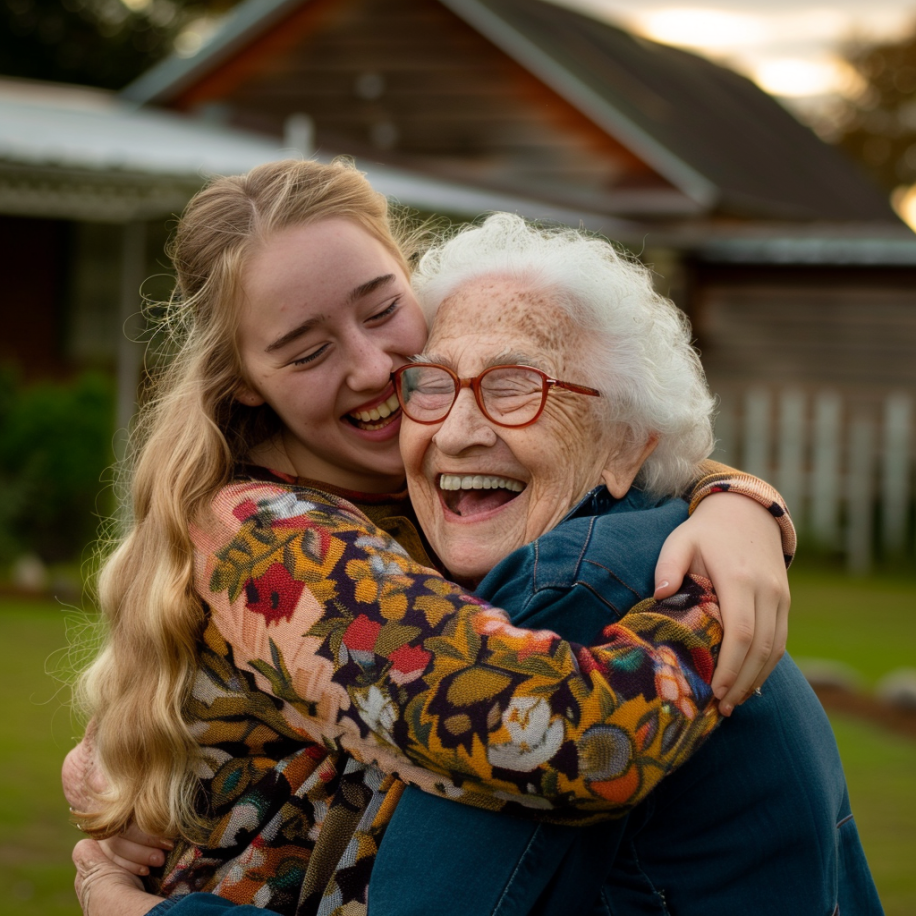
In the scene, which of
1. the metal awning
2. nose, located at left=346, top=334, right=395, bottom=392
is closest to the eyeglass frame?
nose, located at left=346, top=334, right=395, bottom=392

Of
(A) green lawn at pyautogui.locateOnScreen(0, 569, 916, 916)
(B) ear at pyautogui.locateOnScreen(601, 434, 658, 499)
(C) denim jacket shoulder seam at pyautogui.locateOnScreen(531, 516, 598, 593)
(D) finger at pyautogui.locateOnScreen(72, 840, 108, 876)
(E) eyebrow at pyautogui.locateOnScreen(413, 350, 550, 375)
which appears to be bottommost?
(A) green lawn at pyautogui.locateOnScreen(0, 569, 916, 916)

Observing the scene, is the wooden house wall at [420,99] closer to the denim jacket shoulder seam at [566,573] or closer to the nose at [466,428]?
the nose at [466,428]

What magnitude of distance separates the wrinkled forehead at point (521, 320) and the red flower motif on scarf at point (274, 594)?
2.07 feet

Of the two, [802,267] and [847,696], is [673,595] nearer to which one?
[847,696]

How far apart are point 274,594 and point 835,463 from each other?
13.7 metres

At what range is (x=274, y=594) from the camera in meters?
1.87

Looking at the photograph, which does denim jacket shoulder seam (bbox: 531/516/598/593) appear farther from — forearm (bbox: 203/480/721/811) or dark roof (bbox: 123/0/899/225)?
dark roof (bbox: 123/0/899/225)

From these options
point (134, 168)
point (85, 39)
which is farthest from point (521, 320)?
point (85, 39)

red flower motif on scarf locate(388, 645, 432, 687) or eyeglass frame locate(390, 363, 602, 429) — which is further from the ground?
eyeglass frame locate(390, 363, 602, 429)

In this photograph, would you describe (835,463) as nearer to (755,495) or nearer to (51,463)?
(51,463)

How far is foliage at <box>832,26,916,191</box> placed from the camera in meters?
39.0

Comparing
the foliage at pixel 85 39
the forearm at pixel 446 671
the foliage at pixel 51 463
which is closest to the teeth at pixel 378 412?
the forearm at pixel 446 671

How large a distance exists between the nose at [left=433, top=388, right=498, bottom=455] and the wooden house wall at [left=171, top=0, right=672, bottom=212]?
46.4 feet

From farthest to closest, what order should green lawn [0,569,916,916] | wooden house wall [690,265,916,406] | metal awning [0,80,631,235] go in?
wooden house wall [690,265,916,406] < metal awning [0,80,631,235] < green lawn [0,569,916,916]
